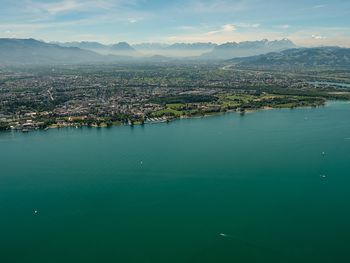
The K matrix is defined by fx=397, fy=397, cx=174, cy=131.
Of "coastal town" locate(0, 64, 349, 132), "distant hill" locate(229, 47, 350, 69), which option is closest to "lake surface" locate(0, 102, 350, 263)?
"coastal town" locate(0, 64, 349, 132)

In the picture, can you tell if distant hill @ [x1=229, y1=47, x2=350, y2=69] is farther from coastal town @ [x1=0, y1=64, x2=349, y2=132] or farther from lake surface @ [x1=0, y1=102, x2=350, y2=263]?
lake surface @ [x1=0, y1=102, x2=350, y2=263]

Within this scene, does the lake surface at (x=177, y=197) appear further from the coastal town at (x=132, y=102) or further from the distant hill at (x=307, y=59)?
the distant hill at (x=307, y=59)

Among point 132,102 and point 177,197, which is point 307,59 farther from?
point 177,197

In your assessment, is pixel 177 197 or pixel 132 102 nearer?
pixel 177 197

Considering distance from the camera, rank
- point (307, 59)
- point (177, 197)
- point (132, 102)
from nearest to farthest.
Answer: point (177, 197)
point (132, 102)
point (307, 59)

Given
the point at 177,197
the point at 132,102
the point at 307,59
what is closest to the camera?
the point at 177,197

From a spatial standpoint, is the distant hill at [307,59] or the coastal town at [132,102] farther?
the distant hill at [307,59]

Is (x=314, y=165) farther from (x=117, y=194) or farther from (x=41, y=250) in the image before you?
(x=41, y=250)

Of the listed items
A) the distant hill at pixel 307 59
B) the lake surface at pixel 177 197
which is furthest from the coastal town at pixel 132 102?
the distant hill at pixel 307 59

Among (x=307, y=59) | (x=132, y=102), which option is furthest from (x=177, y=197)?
(x=307, y=59)

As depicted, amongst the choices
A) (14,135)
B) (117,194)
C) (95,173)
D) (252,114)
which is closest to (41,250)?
(117,194)
